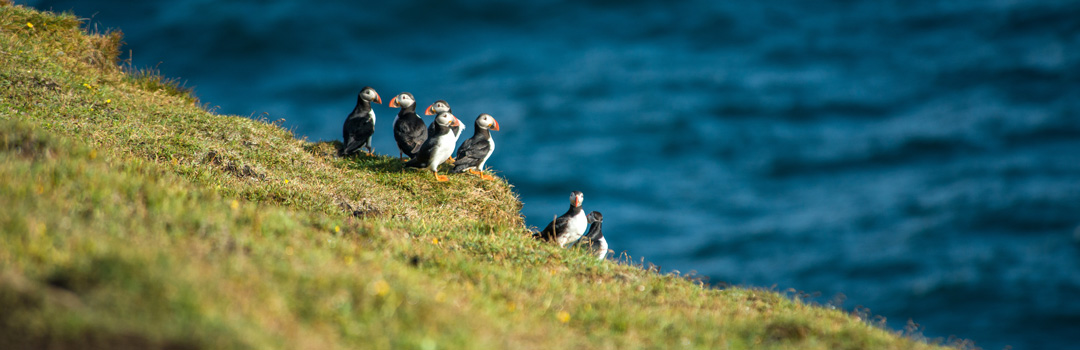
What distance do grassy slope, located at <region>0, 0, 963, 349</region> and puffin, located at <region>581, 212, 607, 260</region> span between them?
1.11 metres

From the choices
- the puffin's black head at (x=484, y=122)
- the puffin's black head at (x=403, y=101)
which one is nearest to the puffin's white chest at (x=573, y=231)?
the puffin's black head at (x=484, y=122)

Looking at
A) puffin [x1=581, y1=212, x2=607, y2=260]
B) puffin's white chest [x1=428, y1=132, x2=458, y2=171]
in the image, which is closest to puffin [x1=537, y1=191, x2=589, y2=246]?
puffin [x1=581, y1=212, x2=607, y2=260]

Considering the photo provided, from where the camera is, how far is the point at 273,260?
6344mm

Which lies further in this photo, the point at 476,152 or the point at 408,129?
the point at 408,129

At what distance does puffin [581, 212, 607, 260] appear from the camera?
1206 cm

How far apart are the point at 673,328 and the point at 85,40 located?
12.8 metres

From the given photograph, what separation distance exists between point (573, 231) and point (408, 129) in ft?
11.5

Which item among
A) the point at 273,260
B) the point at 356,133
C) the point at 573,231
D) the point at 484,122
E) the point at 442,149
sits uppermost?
the point at 484,122

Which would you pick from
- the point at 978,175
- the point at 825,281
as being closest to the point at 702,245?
the point at 825,281

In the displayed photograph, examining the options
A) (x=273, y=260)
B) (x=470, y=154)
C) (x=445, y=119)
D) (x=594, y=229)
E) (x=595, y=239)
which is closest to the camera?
(x=273, y=260)

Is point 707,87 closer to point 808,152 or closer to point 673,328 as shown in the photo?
point 808,152

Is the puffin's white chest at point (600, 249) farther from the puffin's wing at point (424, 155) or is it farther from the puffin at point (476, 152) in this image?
the puffin's wing at point (424, 155)

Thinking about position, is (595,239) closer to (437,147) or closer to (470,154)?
(470,154)

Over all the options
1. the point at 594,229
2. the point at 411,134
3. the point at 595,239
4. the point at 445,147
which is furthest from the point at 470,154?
the point at 595,239
